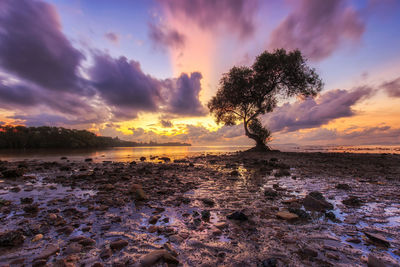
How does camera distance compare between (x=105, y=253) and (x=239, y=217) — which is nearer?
(x=105, y=253)

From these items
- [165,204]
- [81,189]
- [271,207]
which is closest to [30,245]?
[165,204]

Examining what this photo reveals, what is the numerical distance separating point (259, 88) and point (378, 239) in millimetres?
25555

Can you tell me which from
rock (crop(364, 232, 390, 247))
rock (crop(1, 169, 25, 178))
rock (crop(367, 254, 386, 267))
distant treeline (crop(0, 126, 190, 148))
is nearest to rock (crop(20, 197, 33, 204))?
rock (crop(1, 169, 25, 178))

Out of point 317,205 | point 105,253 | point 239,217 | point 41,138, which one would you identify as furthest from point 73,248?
point 41,138

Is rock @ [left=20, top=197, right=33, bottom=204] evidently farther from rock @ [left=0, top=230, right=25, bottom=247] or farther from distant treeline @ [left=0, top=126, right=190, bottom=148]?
distant treeline @ [left=0, top=126, right=190, bottom=148]

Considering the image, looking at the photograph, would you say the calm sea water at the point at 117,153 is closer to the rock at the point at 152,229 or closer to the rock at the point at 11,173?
the rock at the point at 11,173

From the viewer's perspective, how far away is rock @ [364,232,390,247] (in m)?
2.35

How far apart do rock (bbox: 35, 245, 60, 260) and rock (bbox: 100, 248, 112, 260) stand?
646 mm

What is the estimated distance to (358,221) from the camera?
3.15 meters

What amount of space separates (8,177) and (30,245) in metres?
8.99

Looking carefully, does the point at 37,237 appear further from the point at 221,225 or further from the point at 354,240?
the point at 354,240

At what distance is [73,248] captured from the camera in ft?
7.59

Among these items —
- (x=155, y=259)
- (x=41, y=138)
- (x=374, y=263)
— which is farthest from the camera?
(x=41, y=138)

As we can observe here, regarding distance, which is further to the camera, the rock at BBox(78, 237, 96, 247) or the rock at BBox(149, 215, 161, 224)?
the rock at BBox(149, 215, 161, 224)
